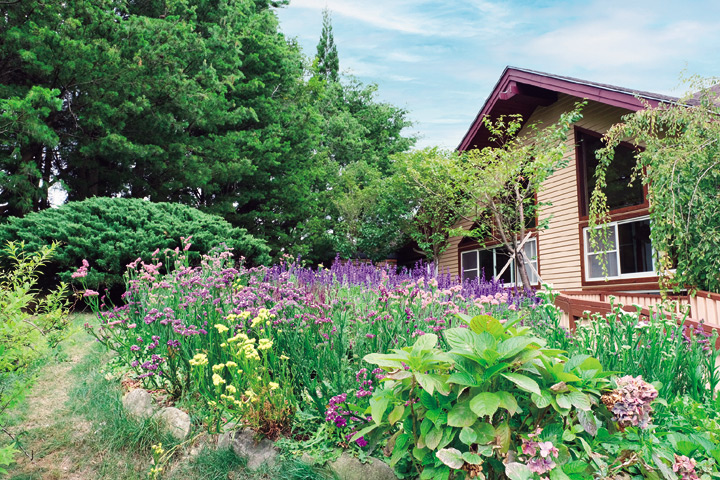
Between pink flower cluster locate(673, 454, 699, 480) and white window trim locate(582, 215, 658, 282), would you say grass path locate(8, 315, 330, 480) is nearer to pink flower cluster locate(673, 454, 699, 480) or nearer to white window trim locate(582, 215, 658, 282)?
pink flower cluster locate(673, 454, 699, 480)

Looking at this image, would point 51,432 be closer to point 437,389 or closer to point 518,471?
point 437,389

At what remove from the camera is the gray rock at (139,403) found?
334cm

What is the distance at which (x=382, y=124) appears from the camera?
28594 millimetres

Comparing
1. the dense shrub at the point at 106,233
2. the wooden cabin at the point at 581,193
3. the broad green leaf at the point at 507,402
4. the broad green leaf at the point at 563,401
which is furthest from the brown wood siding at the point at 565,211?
the broad green leaf at the point at 507,402

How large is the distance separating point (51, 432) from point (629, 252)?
35.5 feet

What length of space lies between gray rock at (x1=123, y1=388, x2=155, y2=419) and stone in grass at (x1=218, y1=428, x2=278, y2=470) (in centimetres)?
81

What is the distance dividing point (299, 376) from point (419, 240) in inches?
506

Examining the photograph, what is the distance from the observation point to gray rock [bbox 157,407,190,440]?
310 centimetres

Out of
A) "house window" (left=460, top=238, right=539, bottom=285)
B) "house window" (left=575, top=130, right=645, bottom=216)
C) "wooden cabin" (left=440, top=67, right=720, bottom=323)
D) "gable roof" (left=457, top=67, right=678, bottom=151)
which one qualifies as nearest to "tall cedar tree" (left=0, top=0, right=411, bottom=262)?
"house window" (left=460, top=238, right=539, bottom=285)

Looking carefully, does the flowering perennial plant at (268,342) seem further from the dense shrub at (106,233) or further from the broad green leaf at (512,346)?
the dense shrub at (106,233)

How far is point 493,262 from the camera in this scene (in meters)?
14.2

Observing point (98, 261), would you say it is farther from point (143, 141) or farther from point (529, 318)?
point (143, 141)

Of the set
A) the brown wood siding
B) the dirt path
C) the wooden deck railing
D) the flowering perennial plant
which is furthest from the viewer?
the brown wood siding

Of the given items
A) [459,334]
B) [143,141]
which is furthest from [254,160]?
[459,334]
